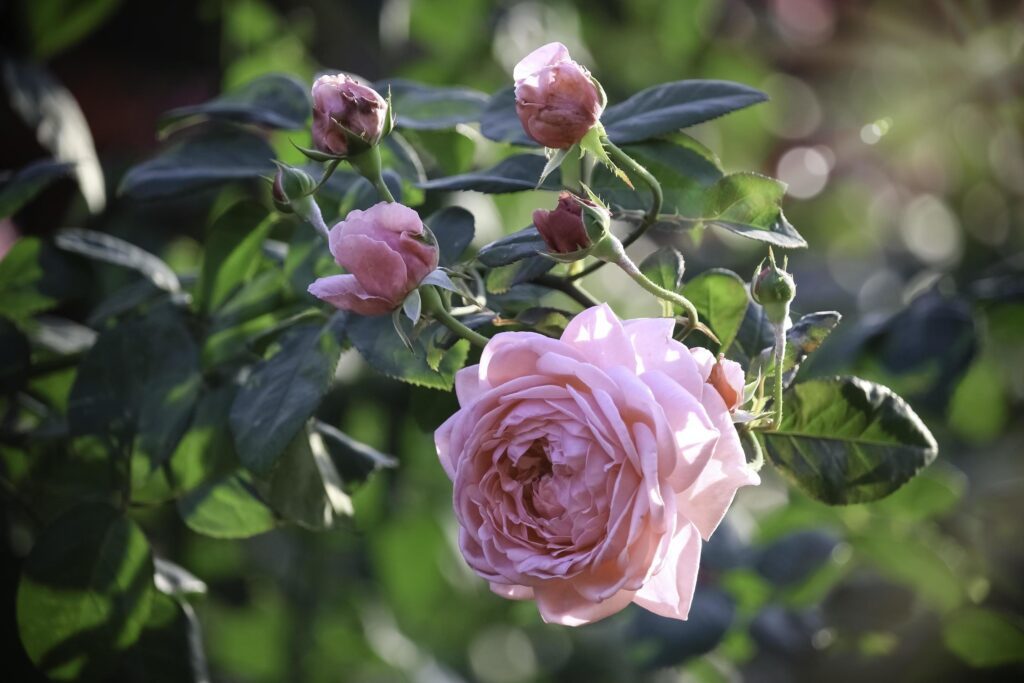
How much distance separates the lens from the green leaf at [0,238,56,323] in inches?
29.5

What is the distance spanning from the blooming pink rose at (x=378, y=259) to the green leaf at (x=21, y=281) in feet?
1.25

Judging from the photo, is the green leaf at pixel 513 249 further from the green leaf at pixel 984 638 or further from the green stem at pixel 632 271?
the green leaf at pixel 984 638

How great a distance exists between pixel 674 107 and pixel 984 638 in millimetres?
636

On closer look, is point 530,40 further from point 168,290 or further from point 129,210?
point 168,290

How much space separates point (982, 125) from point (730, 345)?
113 cm

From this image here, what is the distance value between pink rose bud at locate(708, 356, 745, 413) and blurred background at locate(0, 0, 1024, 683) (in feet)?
1.15

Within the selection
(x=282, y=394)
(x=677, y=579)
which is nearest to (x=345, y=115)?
(x=282, y=394)

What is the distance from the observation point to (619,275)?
4.64ft

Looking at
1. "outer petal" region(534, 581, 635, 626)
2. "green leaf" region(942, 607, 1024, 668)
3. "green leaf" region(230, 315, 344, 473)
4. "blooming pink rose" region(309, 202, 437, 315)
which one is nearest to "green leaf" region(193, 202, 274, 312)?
"green leaf" region(230, 315, 344, 473)

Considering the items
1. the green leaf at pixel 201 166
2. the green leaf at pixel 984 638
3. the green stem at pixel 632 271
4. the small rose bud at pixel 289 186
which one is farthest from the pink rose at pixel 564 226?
the green leaf at pixel 984 638

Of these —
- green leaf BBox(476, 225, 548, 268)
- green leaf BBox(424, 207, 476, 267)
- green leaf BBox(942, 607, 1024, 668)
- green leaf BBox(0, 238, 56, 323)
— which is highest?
green leaf BBox(476, 225, 548, 268)

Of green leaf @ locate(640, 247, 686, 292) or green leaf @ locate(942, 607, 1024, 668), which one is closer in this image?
green leaf @ locate(640, 247, 686, 292)

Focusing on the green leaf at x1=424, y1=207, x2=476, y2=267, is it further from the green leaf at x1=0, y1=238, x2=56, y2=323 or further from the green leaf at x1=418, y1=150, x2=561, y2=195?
the green leaf at x1=0, y1=238, x2=56, y2=323

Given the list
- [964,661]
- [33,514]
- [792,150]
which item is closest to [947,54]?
[792,150]
